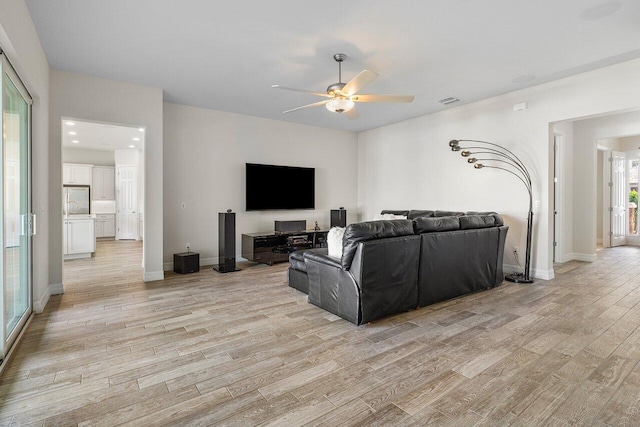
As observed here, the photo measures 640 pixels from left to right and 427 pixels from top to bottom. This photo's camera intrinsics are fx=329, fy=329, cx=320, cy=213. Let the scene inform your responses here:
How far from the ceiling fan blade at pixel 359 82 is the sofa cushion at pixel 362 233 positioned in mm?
1417

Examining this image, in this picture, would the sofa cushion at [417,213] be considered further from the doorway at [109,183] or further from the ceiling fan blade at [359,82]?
the doorway at [109,183]

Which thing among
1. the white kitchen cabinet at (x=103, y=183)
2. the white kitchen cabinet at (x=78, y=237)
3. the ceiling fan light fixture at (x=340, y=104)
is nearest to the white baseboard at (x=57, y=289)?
the white kitchen cabinet at (x=78, y=237)

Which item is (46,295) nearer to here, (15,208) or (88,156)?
(15,208)

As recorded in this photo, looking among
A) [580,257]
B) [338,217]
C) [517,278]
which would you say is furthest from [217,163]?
[580,257]

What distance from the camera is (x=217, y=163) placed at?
247 inches

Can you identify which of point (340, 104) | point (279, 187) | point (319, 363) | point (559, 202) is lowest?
point (319, 363)

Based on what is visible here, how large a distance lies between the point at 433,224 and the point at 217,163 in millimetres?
4277

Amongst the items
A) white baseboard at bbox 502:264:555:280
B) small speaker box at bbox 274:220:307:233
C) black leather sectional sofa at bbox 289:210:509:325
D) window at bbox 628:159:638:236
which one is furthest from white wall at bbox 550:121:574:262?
small speaker box at bbox 274:220:307:233

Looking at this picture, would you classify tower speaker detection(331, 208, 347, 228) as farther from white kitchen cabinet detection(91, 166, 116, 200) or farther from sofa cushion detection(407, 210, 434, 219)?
white kitchen cabinet detection(91, 166, 116, 200)

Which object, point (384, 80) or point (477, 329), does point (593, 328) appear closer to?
point (477, 329)

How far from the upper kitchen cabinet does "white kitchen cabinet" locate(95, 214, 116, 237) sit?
3.64 feet

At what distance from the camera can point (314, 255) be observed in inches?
146

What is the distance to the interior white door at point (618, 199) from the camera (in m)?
7.87

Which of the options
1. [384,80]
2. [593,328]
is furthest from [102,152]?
[593,328]
